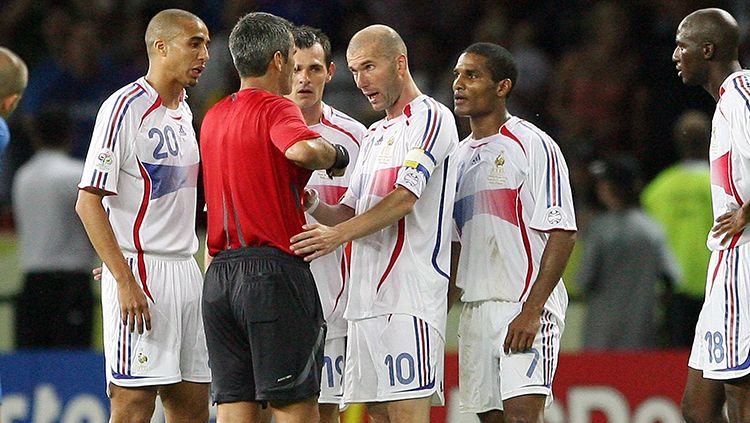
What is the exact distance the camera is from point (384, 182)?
260 inches

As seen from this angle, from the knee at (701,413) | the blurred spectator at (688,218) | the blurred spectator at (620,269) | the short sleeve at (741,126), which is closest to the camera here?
the short sleeve at (741,126)

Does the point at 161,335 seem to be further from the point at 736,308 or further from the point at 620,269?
the point at 620,269

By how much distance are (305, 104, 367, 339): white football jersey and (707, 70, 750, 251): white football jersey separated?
6.10ft

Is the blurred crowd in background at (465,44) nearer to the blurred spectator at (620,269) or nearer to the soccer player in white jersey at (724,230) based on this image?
the blurred spectator at (620,269)

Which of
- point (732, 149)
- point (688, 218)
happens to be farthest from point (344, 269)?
point (688, 218)

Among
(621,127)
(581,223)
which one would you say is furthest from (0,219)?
(621,127)

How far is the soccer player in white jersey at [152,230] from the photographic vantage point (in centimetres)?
648

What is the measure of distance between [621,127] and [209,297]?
290 inches

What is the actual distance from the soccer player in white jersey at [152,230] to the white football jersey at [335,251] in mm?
701

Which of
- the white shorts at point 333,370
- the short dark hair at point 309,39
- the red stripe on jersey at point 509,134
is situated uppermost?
the short dark hair at point 309,39

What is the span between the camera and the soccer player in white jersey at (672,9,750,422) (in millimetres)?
6430

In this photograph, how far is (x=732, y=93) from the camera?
255 inches

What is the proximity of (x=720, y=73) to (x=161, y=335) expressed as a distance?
9.98 ft

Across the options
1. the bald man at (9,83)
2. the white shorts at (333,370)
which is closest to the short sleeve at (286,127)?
the white shorts at (333,370)
